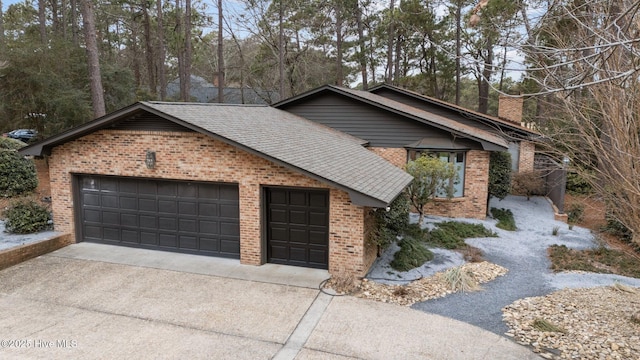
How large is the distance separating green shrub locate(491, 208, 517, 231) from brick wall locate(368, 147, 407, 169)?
12.9 feet

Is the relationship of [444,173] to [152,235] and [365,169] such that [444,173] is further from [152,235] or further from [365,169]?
[152,235]

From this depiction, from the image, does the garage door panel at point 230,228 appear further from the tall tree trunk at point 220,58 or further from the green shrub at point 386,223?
the tall tree trunk at point 220,58

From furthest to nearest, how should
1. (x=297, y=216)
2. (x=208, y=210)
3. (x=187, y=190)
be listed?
(x=187, y=190) < (x=208, y=210) < (x=297, y=216)

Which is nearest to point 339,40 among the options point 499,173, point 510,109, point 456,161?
point 510,109

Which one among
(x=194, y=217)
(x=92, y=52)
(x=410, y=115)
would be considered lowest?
(x=194, y=217)

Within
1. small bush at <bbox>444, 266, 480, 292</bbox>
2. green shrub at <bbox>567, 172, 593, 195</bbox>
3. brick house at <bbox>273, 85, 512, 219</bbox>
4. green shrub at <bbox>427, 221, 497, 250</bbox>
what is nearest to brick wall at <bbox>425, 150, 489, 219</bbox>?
brick house at <bbox>273, 85, 512, 219</bbox>

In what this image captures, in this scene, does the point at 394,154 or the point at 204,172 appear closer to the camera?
the point at 204,172

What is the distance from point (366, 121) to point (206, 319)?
10.6 m

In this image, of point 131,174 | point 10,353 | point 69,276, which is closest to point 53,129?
point 131,174

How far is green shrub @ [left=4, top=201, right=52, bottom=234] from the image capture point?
12.3 meters

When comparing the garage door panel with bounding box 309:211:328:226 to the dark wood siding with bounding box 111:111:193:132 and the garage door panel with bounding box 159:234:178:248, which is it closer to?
the dark wood siding with bounding box 111:111:193:132

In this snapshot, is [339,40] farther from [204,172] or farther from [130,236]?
[130,236]

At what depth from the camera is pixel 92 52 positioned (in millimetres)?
17031

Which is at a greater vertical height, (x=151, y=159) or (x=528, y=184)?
(x=151, y=159)
